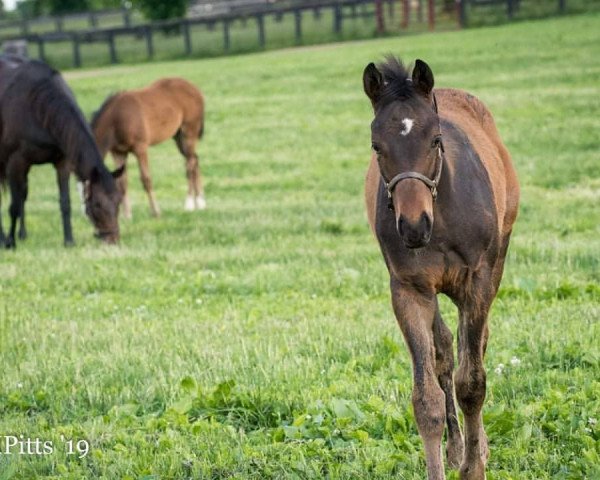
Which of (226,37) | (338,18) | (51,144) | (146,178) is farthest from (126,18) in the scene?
(51,144)

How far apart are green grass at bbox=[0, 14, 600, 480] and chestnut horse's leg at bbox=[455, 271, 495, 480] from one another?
0.65ft

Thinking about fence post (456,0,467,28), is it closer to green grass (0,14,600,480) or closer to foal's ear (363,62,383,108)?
green grass (0,14,600,480)

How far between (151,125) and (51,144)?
2.91m

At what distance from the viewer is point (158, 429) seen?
503 cm

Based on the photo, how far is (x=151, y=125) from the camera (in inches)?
571

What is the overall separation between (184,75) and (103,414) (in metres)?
28.5

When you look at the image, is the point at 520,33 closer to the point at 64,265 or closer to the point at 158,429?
the point at 64,265

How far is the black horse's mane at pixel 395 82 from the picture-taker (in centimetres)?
420

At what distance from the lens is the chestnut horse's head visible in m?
3.89

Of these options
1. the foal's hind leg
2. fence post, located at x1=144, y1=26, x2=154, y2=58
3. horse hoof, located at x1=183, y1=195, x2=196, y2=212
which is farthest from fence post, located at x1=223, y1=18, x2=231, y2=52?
horse hoof, located at x1=183, y1=195, x2=196, y2=212

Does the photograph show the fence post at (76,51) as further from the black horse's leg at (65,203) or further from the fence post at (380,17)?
the black horse's leg at (65,203)

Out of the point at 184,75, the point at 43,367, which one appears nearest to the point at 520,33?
the point at 184,75

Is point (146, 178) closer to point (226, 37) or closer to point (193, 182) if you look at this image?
point (193, 182)

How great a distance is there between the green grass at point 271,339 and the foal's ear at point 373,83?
1557mm
